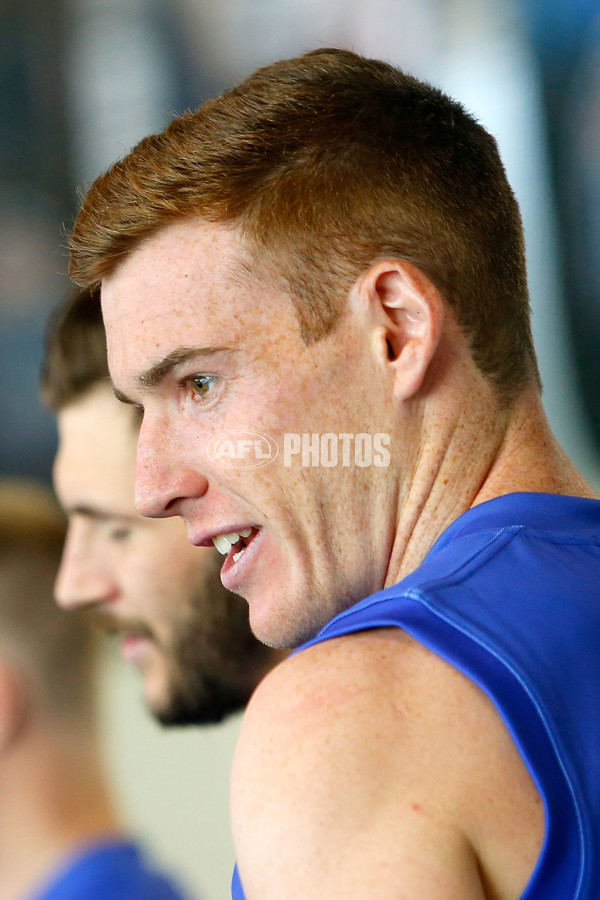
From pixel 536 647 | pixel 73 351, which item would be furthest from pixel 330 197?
pixel 73 351

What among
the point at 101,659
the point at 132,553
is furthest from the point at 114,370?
the point at 101,659

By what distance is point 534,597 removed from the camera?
0.49 m

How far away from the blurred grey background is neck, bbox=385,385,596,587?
0.77m

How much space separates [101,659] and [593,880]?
120 centimetres

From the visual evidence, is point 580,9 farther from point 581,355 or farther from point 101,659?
point 101,659

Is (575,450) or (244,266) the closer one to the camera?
(244,266)

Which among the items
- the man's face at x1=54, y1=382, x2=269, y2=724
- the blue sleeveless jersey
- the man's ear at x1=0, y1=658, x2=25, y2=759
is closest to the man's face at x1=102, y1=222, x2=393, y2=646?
the blue sleeveless jersey

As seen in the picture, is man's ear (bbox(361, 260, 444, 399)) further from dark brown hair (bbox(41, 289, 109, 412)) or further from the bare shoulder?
dark brown hair (bbox(41, 289, 109, 412))

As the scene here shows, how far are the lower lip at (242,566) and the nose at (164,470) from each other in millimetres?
61

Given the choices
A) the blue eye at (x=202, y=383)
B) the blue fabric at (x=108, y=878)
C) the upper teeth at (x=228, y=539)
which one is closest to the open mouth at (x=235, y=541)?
the upper teeth at (x=228, y=539)

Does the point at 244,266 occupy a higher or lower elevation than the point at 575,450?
higher

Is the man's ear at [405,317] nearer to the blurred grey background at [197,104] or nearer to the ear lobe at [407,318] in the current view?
the ear lobe at [407,318]

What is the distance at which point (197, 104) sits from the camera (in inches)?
60.2

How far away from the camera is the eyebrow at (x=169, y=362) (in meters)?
0.74
